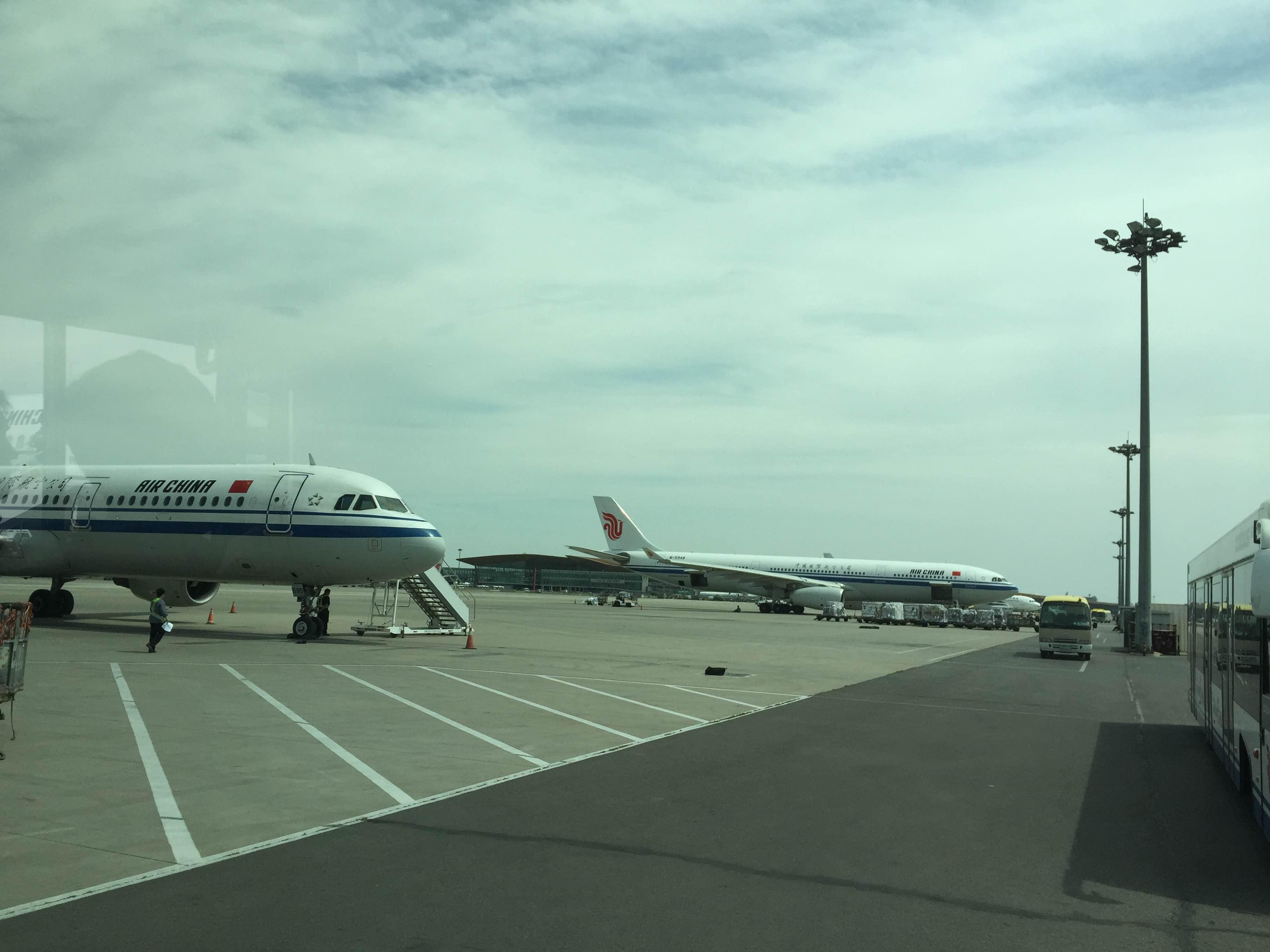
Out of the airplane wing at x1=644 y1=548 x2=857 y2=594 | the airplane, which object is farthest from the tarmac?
the airplane

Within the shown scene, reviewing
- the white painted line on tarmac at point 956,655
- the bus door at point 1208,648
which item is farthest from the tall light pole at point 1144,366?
the bus door at point 1208,648

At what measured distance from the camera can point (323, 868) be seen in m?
7.35

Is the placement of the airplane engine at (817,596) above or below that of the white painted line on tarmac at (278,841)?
below

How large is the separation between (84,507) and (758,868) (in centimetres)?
2935

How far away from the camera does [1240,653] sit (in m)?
10.0

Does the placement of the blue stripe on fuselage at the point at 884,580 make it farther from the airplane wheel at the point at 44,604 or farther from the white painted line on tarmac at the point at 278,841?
the white painted line on tarmac at the point at 278,841

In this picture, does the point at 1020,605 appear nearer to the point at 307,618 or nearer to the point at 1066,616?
the point at 1066,616

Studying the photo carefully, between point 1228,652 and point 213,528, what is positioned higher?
point 213,528

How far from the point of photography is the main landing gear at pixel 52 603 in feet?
109

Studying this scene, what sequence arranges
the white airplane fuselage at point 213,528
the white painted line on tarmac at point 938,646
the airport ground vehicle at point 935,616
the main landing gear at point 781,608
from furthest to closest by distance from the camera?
1. the main landing gear at point 781,608
2. the airport ground vehicle at point 935,616
3. the white painted line on tarmac at point 938,646
4. the white airplane fuselage at point 213,528

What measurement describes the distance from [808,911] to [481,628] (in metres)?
33.1

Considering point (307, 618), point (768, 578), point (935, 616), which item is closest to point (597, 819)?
point (307, 618)

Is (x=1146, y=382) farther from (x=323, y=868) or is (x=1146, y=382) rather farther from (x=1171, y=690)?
(x=323, y=868)

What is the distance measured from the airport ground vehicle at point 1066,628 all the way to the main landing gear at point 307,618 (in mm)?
25599
